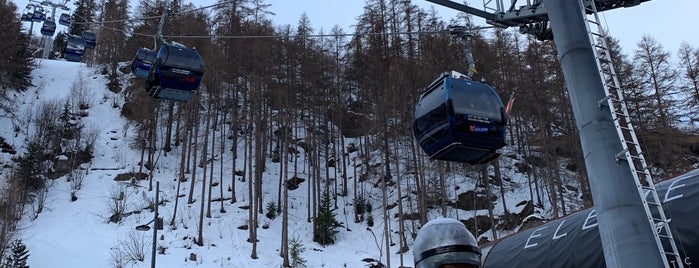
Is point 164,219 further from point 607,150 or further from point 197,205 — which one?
point 607,150

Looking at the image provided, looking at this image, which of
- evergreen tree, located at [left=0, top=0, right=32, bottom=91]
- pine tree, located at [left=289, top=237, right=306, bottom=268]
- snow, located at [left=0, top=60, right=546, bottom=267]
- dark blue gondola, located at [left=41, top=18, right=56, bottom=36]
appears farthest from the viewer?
evergreen tree, located at [left=0, top=0, right=32, bottom=91]

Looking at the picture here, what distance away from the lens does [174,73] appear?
40.8ft

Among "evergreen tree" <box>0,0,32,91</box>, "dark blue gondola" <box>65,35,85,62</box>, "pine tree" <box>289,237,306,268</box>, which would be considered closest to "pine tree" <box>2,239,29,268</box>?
"dark blue gondola" <box>65,35,85,62</box>

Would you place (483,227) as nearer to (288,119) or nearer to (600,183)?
(288,119)

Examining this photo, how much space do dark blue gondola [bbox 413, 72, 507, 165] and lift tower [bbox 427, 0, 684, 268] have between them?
9.52 feet

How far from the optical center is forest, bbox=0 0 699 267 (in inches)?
1216

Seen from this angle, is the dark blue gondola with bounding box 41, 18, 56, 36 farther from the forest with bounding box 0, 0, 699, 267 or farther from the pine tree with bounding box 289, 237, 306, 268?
the pine tree with bounding box 289, 237, 306, 268

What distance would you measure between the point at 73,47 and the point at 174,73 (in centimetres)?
1746

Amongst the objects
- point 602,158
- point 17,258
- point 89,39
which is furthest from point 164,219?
point 602,158

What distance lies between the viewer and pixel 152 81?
1271 cm

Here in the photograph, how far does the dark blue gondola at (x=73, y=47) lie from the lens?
2641 centimetres

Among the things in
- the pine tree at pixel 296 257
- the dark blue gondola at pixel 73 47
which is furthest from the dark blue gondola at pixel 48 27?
the pine tree at pixel 296 257

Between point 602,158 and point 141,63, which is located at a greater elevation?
point 141,63

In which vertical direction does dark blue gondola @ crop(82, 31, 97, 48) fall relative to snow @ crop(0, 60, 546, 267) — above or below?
above
